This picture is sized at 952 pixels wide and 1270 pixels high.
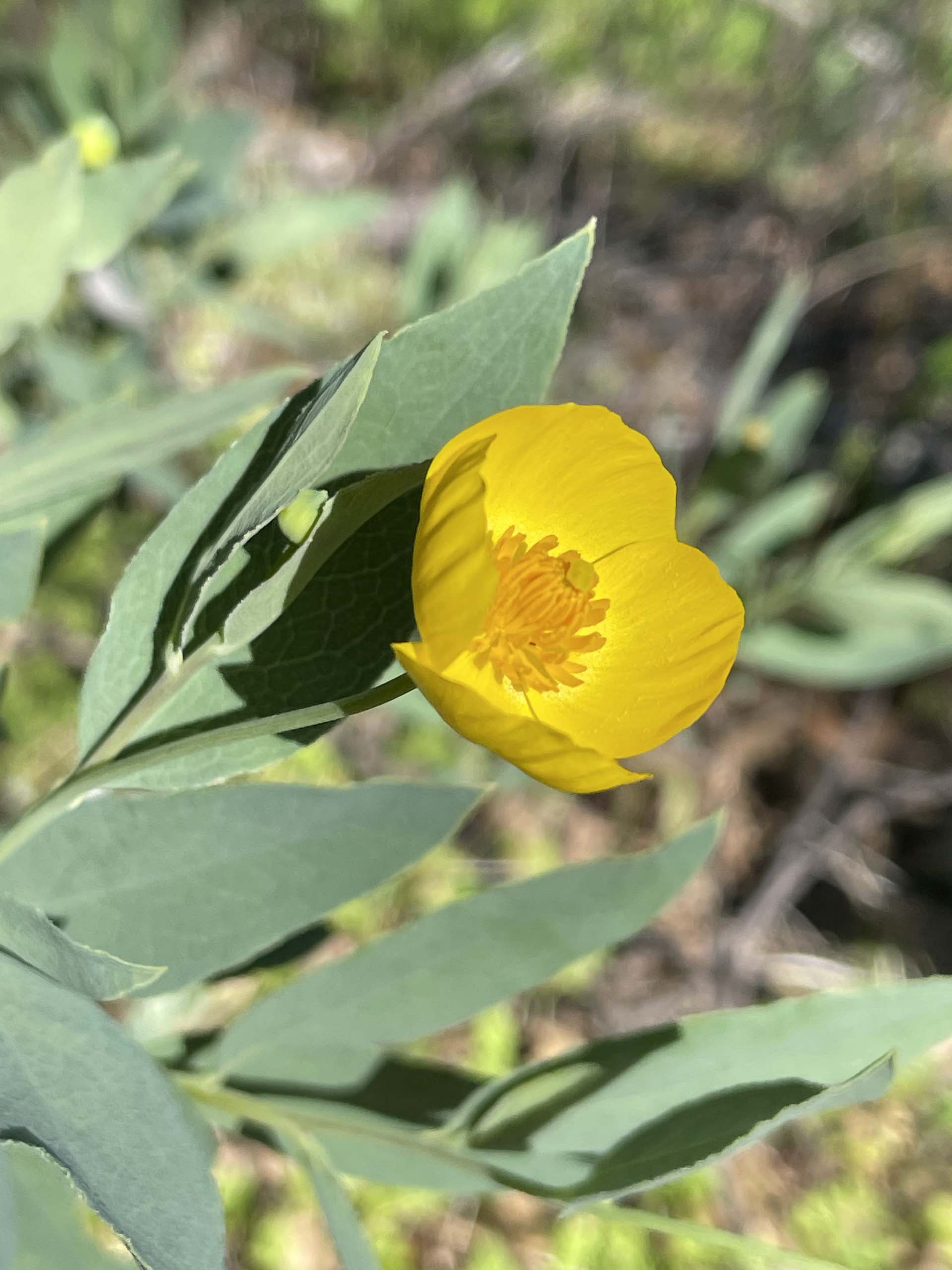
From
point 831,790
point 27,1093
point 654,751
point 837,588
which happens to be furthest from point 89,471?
point 831,790

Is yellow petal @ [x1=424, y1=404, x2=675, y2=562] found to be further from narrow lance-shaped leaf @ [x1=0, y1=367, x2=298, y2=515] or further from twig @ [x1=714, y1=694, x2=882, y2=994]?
twig @ [x1=714, y1=694, x2=882, y2=994]

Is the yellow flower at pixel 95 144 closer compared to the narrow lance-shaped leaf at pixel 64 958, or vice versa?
the narrow lance-shaped leaf at pixel 64 958

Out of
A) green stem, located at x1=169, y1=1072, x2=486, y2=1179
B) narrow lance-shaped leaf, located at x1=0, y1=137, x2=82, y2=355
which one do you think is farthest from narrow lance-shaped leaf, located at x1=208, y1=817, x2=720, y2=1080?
narrow lance-shaped leaf, located at x1=0, y1=137, x2=82, y2=355

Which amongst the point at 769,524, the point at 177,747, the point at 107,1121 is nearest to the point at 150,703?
the point at 177,747

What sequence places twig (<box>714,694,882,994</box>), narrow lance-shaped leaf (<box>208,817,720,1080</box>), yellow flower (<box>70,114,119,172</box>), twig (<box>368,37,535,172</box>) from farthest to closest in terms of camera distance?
1. twig (<box>368,37,535,172</box>)
2. twig (<box>714,694,882,994</box>)
3. yellow flower (<box>70,114,119,172</box>)
4. narrow lance-shaped leaf (<box>208,817,720,1080</box>)

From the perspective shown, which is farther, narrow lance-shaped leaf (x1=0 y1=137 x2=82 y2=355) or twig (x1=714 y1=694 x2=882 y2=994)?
twig (x1=714 y1=694 x2=882 y2=994)

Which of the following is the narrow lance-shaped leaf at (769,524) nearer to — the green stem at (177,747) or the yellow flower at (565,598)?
the yellow flower at (565,598)

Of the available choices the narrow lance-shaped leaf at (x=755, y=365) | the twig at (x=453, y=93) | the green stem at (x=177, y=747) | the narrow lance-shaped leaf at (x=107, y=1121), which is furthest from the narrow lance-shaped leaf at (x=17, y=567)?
the twig at (x=453, y=93)

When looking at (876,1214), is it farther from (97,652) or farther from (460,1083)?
(97,652)
